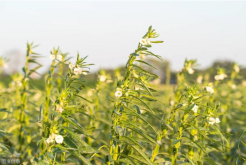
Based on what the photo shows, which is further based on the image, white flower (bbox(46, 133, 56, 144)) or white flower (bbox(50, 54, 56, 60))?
white flower (bbox(50, 54, 56, 60))

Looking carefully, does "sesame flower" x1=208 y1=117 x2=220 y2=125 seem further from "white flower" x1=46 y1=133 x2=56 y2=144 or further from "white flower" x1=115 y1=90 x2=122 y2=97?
"white flower" x1=46 y1=133 x2=56 y2=144

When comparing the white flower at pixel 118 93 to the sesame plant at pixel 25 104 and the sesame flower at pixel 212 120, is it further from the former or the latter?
the sesame plant at pixel 25 104

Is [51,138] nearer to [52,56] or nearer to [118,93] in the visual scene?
[118,93]

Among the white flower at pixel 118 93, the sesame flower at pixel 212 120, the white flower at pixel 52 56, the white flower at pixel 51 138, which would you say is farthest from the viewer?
the white flower at pixel 52 56

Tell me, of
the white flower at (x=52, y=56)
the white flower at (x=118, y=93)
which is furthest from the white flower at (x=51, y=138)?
the white flower at (x=52, y=56)

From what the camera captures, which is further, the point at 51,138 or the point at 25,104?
the point at 25,104

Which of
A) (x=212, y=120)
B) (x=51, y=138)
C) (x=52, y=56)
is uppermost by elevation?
(x=52, y=56)

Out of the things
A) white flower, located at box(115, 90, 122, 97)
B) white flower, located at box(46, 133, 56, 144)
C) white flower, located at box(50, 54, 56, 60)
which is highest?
white flower, located at box(50, 54, 56, 60)

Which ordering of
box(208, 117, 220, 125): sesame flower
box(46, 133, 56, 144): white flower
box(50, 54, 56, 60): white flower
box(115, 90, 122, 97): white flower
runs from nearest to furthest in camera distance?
box(46, 133, 56, 144): white flower, box(115, 90, 122, 97): white flower, box(208, 117, 220, 125): sesame flower, box(50, 54, 56, 60): white flower

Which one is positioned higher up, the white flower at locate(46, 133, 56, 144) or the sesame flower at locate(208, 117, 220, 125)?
the sesame flower at locate(208, 117, 220, 125)

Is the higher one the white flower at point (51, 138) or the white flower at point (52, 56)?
the white flower at point (52, 56)

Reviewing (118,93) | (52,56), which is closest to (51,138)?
(118,93)

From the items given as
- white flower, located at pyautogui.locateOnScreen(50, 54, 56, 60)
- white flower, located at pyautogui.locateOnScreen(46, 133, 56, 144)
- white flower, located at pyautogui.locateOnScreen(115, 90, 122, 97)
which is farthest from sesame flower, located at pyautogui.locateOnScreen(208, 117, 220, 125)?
white flower, located at pyautogui.locateOnScreen(50, 54, 56, 60)

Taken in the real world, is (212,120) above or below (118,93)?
below
